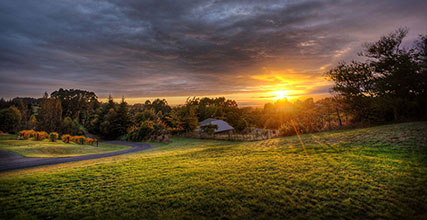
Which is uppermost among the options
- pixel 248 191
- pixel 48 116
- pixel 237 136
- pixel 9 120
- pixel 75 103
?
pixel 75 103

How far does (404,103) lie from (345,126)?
13.0 ft

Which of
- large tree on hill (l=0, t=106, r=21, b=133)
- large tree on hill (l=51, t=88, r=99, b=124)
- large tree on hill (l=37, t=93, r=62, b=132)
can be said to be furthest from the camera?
large tree on hill (l=51, t=88, r=99, b=124)

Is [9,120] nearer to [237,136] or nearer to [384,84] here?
[237,136]

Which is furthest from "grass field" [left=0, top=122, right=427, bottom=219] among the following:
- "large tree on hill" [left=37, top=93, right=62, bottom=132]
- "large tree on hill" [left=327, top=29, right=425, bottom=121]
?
"large tree on hill" [left=37, top=93, right=62, bottom=132]

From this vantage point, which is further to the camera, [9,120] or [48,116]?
[48,116]

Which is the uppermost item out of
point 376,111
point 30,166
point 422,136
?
point 376,111

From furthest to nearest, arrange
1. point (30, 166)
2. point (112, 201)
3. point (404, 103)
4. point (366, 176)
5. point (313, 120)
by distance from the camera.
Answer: point (313, 120) < point (404, 103) < point (30, 166) < point (366, 176) < point (112, 201)

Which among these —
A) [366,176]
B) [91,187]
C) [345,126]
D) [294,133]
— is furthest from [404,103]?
[91,187]

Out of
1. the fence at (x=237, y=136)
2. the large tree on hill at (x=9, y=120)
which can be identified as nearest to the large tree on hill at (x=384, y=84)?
the fence at (x=237, y=136)

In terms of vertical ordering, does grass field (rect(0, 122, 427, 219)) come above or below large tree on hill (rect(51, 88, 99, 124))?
below

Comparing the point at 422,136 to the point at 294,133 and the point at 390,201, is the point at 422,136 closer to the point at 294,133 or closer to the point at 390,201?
the point at 390,201

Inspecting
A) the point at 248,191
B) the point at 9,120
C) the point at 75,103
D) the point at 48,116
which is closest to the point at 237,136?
the point at 248,191

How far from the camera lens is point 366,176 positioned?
4688 mm

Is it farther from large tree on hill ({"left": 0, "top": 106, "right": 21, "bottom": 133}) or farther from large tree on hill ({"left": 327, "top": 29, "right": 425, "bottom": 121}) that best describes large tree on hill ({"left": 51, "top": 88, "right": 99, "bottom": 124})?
large tree on hill ({"left": 327, "top": 29, "right": 425, "bottom": 121})
